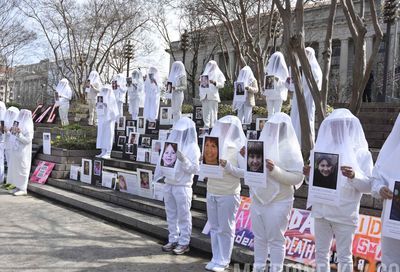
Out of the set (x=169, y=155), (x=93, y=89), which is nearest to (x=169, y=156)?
(x=169, y=155)

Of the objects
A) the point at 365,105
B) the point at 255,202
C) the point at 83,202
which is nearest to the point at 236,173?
the point at 255,202

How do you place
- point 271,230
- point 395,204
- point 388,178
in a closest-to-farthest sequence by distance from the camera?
1. point 395,204
2. point 388,178
3. point 271,230

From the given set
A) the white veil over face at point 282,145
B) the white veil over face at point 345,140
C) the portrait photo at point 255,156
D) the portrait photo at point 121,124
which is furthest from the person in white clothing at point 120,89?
the white veil over face at point 345,140

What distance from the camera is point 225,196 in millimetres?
5953

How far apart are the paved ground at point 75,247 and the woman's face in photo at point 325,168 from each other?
2599 millimetres

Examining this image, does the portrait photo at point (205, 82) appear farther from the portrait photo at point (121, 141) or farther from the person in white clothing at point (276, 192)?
the person in white clothing at point (276, 192)

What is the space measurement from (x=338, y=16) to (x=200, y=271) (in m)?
33.1

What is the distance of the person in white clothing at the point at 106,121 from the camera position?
13.1m

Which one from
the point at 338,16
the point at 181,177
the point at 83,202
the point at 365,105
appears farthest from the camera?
the point at 338,16

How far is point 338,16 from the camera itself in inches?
1391

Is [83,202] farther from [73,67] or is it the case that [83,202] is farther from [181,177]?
[73,67]

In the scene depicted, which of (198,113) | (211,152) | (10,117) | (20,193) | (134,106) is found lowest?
(20,193)

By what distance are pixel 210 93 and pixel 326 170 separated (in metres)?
8.94

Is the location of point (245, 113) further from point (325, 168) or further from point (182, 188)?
point (325, 168)
